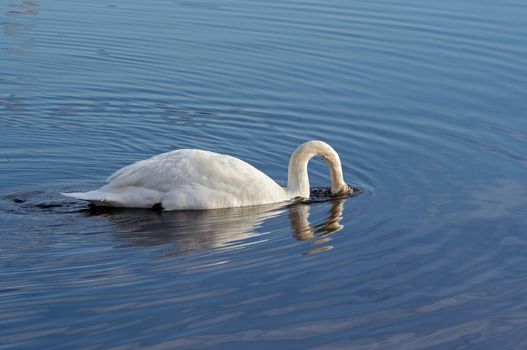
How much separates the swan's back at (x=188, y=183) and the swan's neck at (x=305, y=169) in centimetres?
42

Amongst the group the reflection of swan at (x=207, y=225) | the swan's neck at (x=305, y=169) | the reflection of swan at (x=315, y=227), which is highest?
the swan's neck at (x=305, y=169)

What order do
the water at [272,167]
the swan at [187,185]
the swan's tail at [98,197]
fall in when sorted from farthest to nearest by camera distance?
the swan at [187,185] < the swan's tail at [98,197] < the water at [272,167]

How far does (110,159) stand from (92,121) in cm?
155

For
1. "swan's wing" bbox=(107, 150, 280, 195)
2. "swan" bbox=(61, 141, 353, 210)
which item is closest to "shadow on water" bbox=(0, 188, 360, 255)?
"swan" bbox=(61, 141, 353, 210)

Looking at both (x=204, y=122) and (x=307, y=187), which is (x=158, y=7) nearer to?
(x=204, y=122)

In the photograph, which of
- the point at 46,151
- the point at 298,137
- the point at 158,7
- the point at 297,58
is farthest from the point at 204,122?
the point at 158,7

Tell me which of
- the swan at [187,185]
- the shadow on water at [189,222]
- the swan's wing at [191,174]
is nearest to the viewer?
the shadow on water at [189,222]

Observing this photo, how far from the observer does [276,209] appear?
13.2m

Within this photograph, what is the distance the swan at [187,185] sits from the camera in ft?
42.2

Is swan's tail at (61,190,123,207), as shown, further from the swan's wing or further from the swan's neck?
the swan's neck

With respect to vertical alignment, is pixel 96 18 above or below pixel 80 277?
above

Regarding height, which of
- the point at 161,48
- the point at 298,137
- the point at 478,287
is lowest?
the point at 478,287

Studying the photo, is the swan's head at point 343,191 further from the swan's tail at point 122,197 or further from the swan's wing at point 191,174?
the swan's tail at point 122,197

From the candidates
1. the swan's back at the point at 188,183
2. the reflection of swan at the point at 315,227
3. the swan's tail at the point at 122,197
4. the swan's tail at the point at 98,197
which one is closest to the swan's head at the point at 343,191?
the reflection of swan at the point at 315,227
